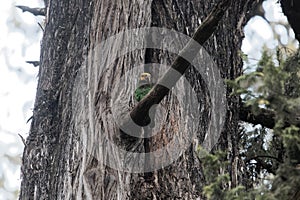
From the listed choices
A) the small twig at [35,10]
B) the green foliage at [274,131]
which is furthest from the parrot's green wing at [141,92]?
the small twig at [35,10]

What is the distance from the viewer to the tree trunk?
267 centimetres

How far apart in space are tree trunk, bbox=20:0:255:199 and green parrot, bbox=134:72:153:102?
23 mm

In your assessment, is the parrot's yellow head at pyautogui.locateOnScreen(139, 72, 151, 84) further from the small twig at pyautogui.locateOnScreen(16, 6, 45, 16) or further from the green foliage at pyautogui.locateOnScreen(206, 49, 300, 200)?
the small twig at pyautogui.locateOnScreen(16, 6, 45, 16)

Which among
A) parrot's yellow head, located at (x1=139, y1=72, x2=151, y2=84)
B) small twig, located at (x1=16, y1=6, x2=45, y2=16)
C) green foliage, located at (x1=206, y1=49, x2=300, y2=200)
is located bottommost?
green foliage, located at (x1=206, y1=49, x2=300, y2=200)

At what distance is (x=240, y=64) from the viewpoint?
3277mm

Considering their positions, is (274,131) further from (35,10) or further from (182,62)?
(35,10)

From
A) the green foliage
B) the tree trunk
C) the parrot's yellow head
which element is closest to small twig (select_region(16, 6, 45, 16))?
the tree trunk

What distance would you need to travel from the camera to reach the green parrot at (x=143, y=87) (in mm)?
2789

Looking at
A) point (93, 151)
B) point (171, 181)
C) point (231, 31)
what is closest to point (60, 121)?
point (93, 151)

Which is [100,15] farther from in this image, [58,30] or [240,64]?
[240,64]

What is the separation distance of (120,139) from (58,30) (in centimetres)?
92

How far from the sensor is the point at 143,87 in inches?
111

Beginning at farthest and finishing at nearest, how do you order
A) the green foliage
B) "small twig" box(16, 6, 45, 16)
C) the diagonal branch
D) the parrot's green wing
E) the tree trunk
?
1. "small twig" box(16, 6, 45, 16)
2. the parrot's green wing
3. the tree trunk
4. the diagonal branch
5. the green foliage

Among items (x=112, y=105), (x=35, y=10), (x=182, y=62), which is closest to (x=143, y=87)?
(x=112, y=105)
